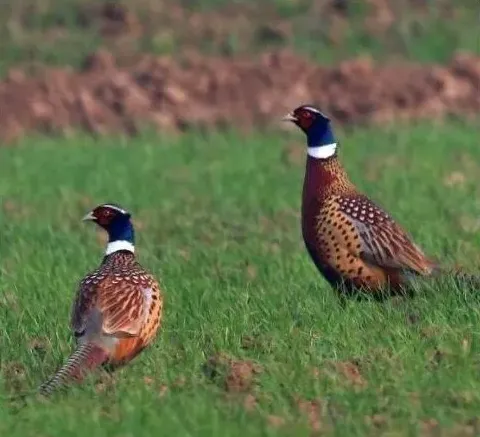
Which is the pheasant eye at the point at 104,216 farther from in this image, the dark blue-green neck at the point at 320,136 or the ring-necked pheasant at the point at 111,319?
the dark blue-green neck at the point at 320,136

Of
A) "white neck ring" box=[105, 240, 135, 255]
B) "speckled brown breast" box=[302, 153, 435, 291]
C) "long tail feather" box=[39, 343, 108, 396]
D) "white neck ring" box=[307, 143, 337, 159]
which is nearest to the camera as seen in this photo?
"long tail feather" box=[39, 343, 108, 396]

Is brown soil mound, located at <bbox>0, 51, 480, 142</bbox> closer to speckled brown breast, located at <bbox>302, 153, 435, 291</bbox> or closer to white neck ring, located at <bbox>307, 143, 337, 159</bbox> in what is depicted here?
white neck ring, located at <bbox>307, 143, 337, 159</bbox>

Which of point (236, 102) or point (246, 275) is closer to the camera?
point (246, 275)

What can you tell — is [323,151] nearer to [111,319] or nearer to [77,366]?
[111,319]

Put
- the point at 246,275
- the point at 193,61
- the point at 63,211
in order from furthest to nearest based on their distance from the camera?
the point at 193,61 < the point at 63,211 < the point at 246,275

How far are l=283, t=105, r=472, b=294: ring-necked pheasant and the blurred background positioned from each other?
8.23 meters

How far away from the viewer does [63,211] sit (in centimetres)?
1266

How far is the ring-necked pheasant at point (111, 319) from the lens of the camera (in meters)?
7.28

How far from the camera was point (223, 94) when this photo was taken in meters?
18.7

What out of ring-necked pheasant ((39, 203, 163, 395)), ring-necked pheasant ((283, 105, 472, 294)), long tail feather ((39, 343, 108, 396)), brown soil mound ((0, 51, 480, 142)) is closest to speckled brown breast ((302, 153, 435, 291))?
ring-necked pheasant ((283, 105, 472, 294))

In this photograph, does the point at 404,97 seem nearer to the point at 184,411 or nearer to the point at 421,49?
the point at 421,49

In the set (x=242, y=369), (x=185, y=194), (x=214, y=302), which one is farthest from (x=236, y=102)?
(x=242, y=369)

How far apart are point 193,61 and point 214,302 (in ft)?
37.5

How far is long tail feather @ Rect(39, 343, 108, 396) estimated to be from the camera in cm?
706
